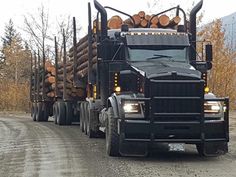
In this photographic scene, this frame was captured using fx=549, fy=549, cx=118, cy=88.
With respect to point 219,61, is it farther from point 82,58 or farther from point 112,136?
point 112,136

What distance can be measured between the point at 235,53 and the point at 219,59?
2.63 metres

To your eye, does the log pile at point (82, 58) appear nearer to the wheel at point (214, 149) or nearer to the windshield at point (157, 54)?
the windshield at point (157, 54)

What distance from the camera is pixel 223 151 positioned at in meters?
11.0

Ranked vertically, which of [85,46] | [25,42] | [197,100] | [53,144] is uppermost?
[25,42]

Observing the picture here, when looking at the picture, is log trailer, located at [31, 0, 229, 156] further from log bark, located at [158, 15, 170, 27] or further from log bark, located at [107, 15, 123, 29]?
log bark, located at [158, 15, 170, 27]

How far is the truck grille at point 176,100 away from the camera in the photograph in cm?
1068

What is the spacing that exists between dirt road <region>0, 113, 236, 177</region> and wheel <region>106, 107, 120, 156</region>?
18 cm

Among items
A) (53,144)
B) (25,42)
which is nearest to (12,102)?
(25,42)

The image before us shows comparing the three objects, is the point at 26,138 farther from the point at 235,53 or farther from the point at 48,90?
the point at 235,53

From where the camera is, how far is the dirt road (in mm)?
9344

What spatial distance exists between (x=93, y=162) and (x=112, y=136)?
2.40 feet

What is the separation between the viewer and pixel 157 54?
12516 mm

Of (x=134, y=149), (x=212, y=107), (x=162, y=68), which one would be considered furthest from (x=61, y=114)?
(x=212, y=107)

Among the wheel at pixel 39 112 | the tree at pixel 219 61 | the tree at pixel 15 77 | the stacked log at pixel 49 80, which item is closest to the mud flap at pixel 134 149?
the stacked log at pixel 49 80
